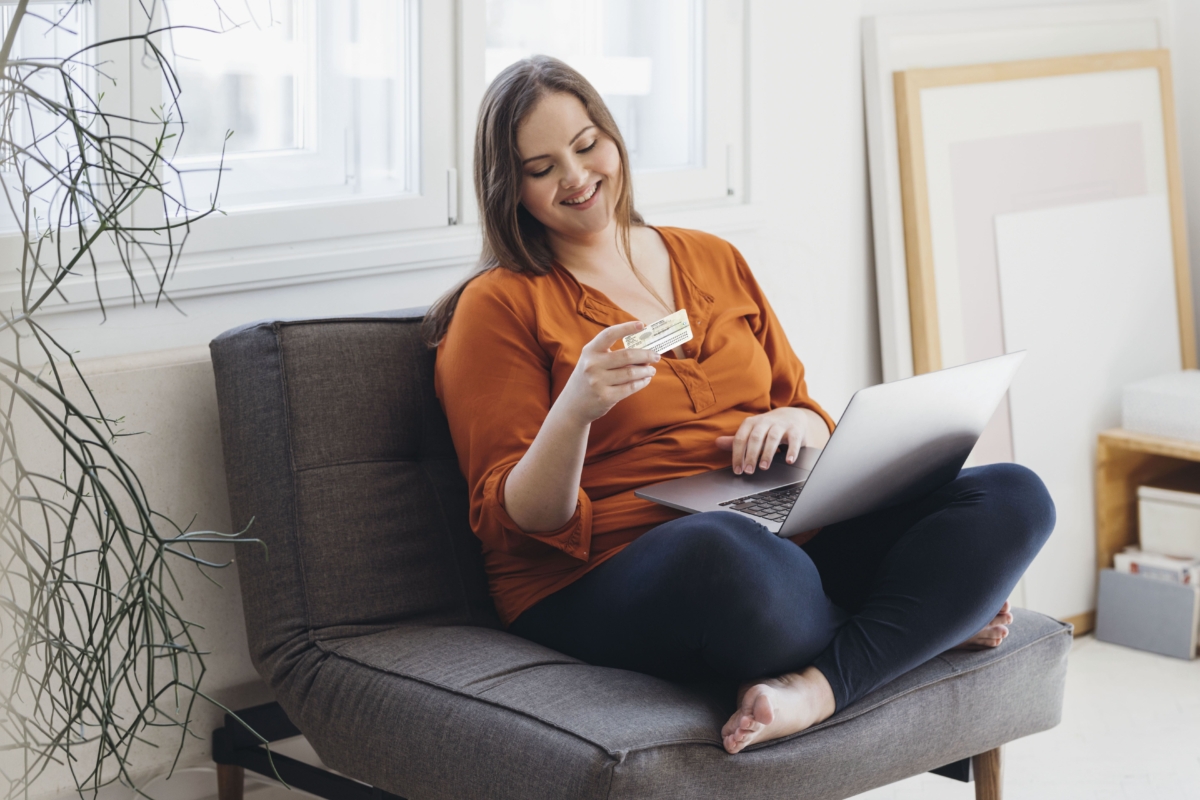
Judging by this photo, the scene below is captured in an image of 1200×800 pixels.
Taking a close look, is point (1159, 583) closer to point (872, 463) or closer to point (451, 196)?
point (872, 463)

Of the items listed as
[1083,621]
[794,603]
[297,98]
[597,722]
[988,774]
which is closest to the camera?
[597,722]

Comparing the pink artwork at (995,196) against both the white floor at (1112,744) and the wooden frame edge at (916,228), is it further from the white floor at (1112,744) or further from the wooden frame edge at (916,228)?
the white floor at (1112,744)

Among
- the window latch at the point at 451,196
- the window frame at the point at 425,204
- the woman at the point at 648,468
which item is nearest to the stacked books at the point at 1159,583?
the window frame at the point at 425,204

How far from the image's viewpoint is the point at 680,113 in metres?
2.54

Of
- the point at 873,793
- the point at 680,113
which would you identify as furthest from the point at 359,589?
the point at 680,113

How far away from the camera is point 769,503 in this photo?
159 cm

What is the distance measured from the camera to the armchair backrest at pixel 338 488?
5.28 feet

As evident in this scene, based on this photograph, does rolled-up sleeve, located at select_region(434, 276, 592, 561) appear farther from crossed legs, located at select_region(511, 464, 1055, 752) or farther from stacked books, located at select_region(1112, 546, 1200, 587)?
stacked books, located at select_region(1112, 546, 1200, 587)

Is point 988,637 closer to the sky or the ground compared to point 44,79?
closer to the ground

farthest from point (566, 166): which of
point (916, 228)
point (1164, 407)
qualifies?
point (1164, 407)

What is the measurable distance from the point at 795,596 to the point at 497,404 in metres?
0.46

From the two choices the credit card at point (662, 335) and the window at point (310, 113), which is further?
the window at point (310, 113)

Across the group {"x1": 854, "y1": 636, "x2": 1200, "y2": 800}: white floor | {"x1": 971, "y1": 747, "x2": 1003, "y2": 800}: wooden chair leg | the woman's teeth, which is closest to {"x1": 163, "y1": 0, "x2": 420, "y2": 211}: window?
the woman's teeth

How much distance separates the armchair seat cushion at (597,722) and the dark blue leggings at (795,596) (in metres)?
0.04
